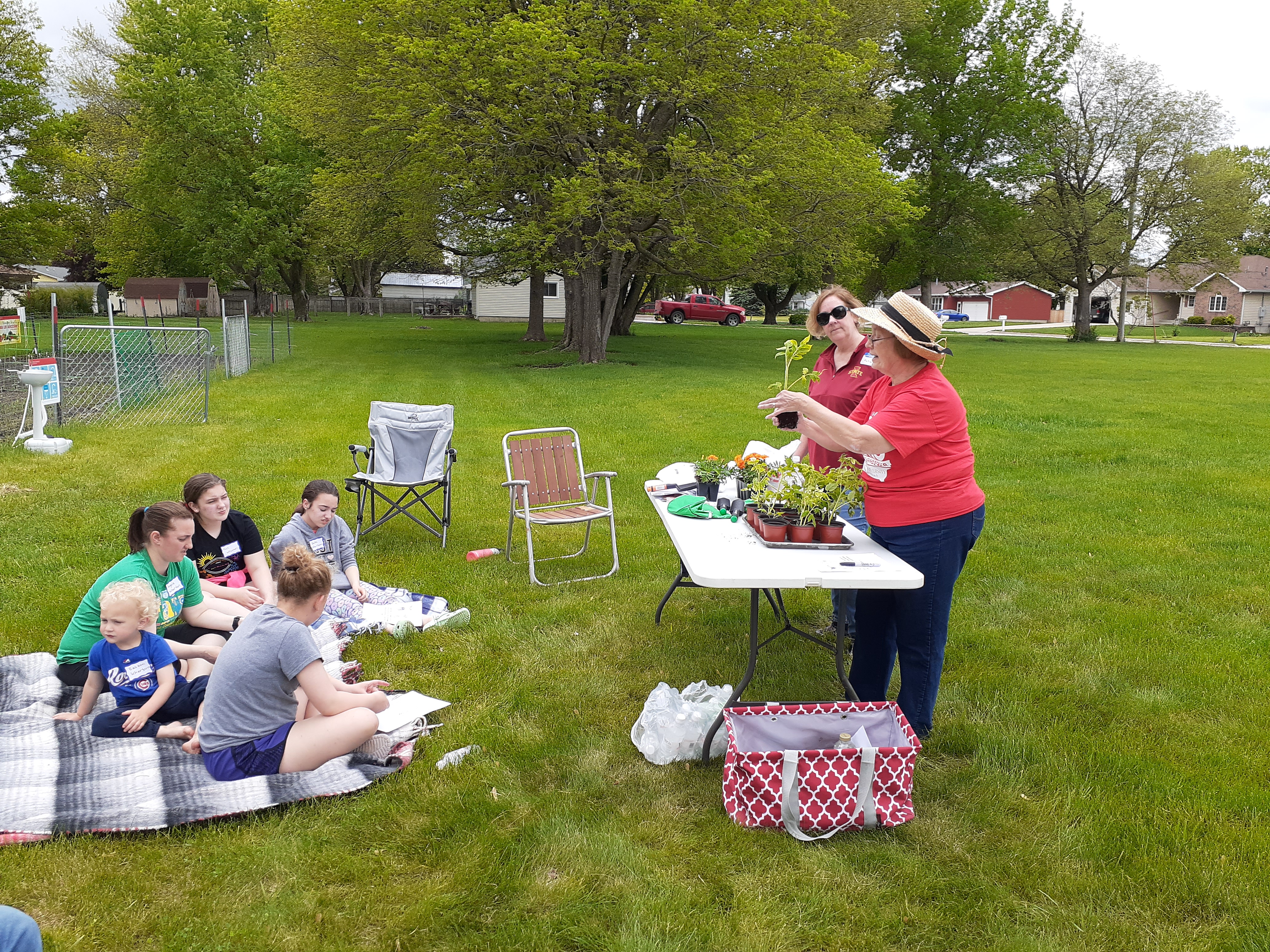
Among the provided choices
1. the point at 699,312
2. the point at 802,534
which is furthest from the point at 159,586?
the point at 699,312

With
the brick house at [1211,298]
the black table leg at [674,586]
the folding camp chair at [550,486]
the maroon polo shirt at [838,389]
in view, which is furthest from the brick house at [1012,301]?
the maroon polo shirt at [838,389]

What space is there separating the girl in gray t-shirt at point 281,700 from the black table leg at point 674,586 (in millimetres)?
1999

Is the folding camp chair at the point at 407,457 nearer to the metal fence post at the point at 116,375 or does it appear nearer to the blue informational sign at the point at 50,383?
the blue informational sign at the point at 50,383

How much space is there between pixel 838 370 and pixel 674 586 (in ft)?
4.87

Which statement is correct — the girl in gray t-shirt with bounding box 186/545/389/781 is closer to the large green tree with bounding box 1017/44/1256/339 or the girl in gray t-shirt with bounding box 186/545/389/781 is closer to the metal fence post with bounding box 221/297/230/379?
the metal fence post with bounding box 221/297/230/379

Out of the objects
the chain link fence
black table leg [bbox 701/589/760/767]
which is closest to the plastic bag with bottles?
black table leg [bbox 701/589/760/767]

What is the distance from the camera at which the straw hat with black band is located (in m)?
3.28

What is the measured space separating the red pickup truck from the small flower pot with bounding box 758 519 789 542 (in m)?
42.8

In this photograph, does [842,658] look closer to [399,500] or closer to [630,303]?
[399,500]

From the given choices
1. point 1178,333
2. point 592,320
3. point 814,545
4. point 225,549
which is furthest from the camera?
point 1178,333

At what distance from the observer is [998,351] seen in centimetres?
3073

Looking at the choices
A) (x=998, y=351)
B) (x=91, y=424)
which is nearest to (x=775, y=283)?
(x=998, y=351)

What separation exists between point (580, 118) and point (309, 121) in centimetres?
730

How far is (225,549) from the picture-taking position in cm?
489
